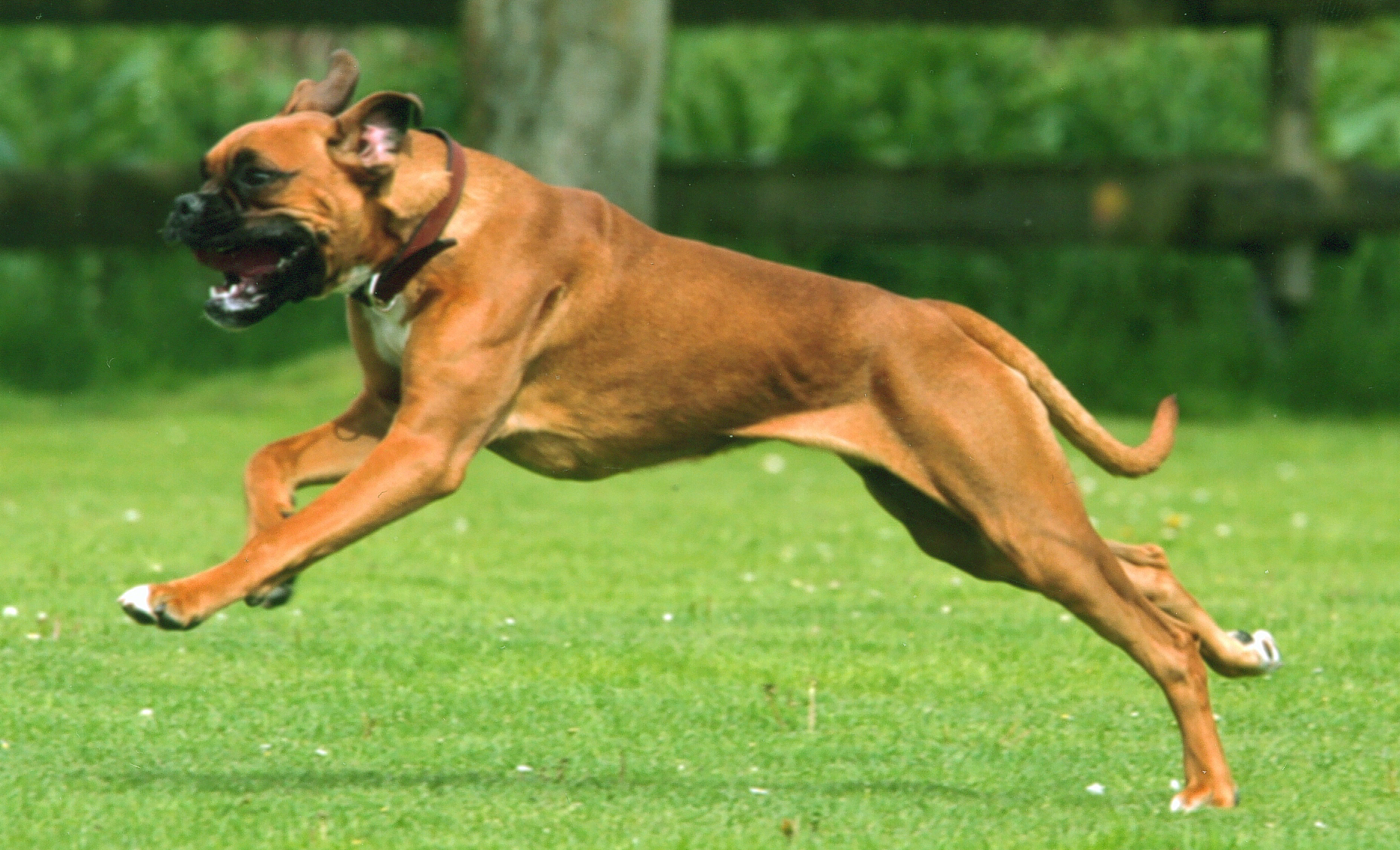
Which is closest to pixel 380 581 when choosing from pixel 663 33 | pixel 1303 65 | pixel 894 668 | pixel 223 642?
pixel 223 642

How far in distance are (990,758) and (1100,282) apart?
10170 mm

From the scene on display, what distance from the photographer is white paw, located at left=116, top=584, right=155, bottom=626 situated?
14.4 ft

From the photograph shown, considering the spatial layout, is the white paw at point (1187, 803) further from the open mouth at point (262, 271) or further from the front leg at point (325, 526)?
the open mouth at point (262, 271)

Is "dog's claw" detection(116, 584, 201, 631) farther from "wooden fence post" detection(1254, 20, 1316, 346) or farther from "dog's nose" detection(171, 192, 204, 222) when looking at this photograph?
"wooden fence post" detection(1254, 20, 1316, 346)

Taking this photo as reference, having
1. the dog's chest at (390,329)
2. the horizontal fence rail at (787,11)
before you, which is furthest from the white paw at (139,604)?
the horizontal fence rail at (787,11)

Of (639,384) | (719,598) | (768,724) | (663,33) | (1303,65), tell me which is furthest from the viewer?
(1303,65)

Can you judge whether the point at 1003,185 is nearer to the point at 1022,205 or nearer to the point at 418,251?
the point at 1022,205

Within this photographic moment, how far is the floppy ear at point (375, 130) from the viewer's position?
507 cm

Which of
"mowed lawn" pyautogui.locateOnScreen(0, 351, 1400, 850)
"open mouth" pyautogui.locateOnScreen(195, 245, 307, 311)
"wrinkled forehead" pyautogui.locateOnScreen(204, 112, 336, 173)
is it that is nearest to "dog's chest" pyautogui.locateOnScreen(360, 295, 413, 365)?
"open mouth" pyautogui.locateOnScreen(195, 245, 307, 311)

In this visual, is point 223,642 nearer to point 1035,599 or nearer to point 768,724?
point 768,724

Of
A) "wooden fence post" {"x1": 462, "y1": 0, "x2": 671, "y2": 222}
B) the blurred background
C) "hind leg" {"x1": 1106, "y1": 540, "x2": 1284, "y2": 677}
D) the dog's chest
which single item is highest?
the dog's chest

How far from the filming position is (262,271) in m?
5.04

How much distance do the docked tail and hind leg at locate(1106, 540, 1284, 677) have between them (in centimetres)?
27

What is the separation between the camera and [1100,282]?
15.2 metres
